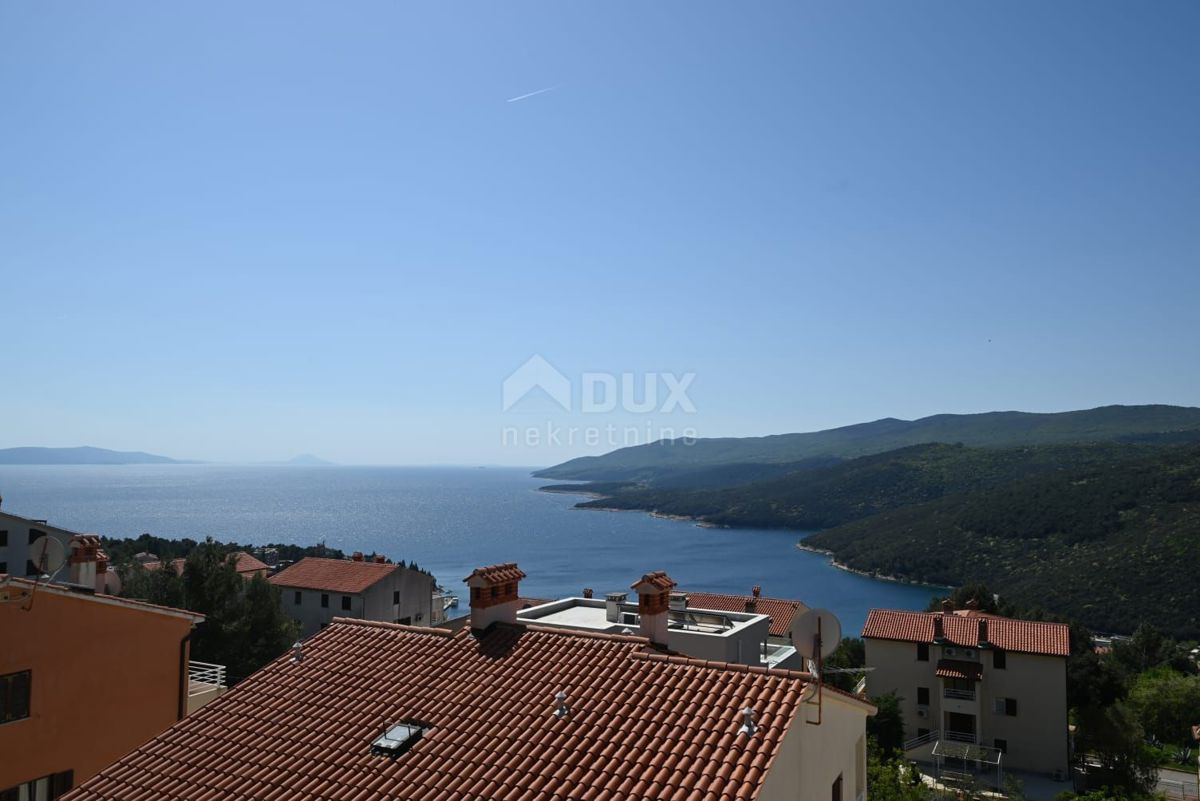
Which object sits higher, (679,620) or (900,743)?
(679,620)

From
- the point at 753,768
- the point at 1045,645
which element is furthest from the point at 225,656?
the point at 1045,645

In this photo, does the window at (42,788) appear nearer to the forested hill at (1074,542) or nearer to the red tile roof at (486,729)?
the red tile roof at (486,729)

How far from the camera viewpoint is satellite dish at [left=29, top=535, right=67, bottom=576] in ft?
29.3

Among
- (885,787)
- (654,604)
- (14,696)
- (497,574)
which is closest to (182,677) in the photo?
(14,696)

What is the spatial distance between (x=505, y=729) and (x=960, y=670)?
30342 millimetres

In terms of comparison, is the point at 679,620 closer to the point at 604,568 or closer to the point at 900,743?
the point at 900,743

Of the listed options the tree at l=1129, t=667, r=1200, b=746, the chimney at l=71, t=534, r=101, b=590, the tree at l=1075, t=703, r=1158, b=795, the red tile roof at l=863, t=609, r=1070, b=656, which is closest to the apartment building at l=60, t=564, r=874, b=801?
the chimney at l=71, t=534, r=101, b=590

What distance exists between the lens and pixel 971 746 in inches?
1209

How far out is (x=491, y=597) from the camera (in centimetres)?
961

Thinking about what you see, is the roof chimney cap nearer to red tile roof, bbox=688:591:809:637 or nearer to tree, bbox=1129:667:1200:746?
red tile roof, bbox=688:591:809:637

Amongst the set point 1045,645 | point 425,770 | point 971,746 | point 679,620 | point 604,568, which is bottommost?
point 604,568

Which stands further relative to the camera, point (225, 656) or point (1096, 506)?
point (1096, 506)

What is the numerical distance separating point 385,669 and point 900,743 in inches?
1117

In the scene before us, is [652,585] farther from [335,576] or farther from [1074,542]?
Answer: [1074,542]
